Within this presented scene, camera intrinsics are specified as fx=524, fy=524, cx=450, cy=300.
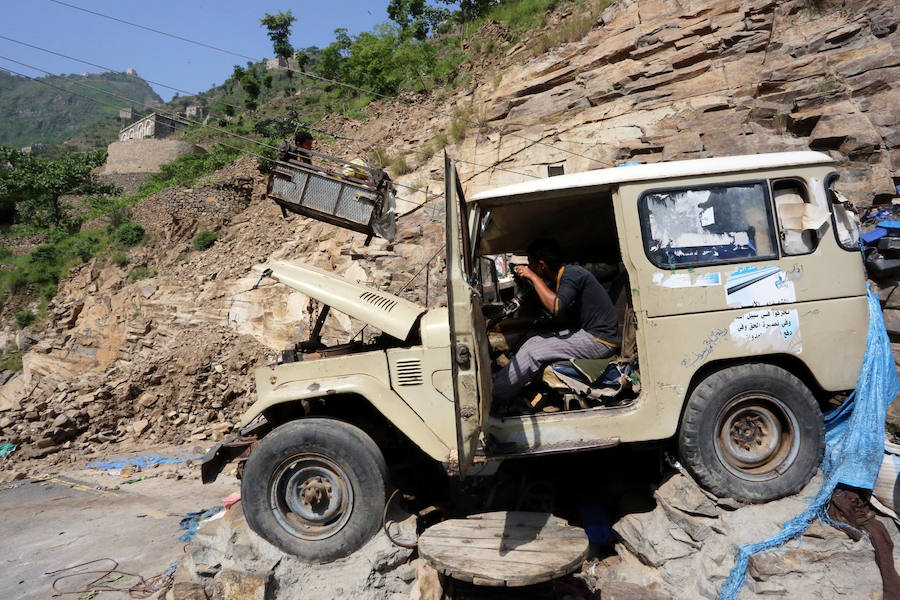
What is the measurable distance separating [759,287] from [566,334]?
4.47 feet

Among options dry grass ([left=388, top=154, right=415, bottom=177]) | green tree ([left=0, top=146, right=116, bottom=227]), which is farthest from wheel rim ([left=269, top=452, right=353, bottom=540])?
green tree ([left=0, top=146, right=116, bottom=227])

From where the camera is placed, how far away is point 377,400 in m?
3.64

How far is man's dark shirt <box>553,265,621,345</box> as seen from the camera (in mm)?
3920

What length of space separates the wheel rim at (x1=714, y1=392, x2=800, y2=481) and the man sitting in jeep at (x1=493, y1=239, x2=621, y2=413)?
3.05 ft

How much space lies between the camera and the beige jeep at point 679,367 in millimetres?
3637

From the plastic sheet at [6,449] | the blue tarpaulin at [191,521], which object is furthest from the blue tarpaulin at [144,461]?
the blue tarpaulin at [191,521]

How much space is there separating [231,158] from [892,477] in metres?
29.7

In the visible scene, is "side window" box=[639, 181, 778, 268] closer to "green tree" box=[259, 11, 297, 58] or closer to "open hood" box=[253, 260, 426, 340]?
"open hood" box=[253, 260, 426, 340]

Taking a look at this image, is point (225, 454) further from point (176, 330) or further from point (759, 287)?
point (176, 330)

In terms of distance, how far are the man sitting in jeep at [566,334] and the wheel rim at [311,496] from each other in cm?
129

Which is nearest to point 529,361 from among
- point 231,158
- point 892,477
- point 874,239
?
point 892,477

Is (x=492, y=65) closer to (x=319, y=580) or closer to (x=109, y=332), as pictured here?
(x=109, y=332)

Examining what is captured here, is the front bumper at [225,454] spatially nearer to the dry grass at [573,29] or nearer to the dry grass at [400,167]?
the dry grass at [400,167]

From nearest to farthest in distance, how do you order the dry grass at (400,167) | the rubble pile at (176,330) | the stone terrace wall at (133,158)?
1. the rubble pile at (176,330)
2. the dry grass at (400,167)
3. the stone terrace wall at (133,158)
